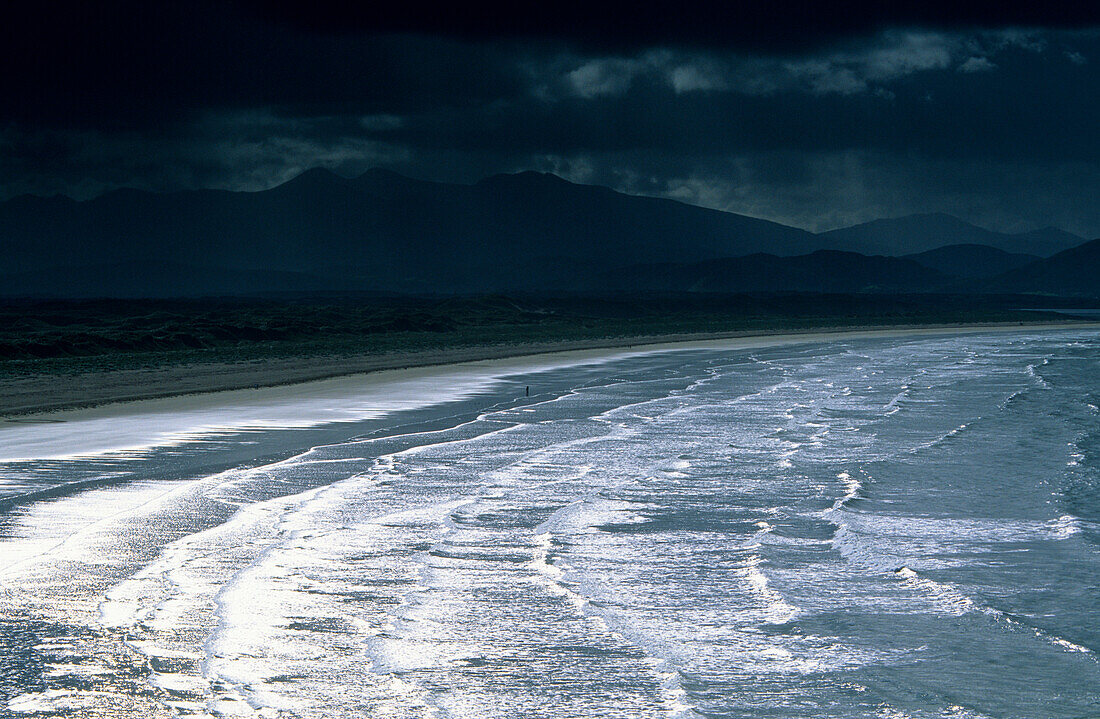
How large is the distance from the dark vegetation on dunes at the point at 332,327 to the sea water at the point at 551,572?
24.6m

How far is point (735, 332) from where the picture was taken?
254ft

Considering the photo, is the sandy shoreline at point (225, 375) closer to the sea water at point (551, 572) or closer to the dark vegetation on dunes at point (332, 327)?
the dark vegetation on dunes at point (332, 327)

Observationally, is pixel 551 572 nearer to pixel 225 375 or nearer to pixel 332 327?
pixel 225 375

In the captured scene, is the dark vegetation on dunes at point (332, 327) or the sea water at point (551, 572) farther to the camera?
the dark vegetation on dunes at point (332, 327)

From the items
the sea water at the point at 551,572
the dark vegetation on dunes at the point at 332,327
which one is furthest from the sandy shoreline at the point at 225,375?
the sea water at the point at 551,572

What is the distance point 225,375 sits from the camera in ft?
117

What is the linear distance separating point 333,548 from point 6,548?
10.2 feet

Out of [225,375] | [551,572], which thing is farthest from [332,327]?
[551,572]

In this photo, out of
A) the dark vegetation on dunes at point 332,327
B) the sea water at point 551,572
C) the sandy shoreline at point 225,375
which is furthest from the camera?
the dark vegetation on dunes at point 332,327

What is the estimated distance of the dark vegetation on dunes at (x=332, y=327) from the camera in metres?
45.4

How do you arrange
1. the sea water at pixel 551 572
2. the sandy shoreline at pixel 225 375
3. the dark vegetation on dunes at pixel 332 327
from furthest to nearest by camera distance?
1. the dark vegetation on dunes at pixel 332 327
2. the sandy shoreline at pixel 225 375
3. the sea water at pixel 551 572

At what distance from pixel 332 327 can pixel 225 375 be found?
30315mm

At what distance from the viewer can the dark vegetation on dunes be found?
45375mm

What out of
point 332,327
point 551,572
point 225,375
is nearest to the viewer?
point 551,572
